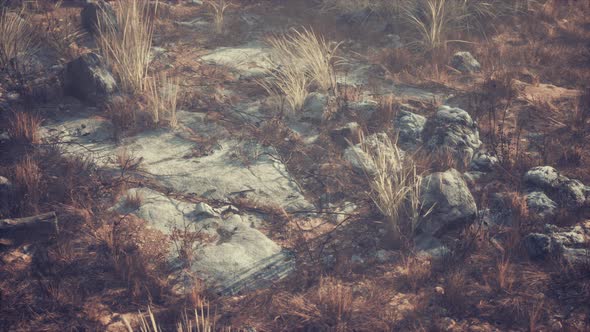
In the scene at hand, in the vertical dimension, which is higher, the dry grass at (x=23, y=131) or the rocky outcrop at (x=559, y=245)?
the dry grass at (x=23, y=131)

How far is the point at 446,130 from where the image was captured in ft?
18.0

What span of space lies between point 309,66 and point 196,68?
1659mm

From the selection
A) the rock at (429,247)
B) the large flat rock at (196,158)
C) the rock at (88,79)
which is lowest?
the rock at (429,247)

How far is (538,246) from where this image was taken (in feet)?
13.5

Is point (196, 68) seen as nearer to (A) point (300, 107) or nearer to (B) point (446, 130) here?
(A) point (300, 107)

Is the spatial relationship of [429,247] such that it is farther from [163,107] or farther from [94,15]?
[94,15]

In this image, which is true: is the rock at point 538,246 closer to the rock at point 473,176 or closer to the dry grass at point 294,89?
the rock at point 473,176

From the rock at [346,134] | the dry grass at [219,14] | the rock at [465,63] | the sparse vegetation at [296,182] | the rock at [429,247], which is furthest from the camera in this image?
the dry grass at [219,14]

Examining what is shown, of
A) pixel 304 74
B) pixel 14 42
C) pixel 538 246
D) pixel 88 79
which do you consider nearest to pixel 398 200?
pixel 538 246

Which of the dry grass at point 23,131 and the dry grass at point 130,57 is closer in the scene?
the dry grass at point 23,131

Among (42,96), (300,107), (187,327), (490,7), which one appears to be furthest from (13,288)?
(490,7)

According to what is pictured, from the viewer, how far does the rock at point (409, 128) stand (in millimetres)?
5695

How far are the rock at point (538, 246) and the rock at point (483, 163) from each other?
3.96ft

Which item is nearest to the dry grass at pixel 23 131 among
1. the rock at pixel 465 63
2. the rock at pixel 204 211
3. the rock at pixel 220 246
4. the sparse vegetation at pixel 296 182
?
the sparse vegetation at pixel 296 182
